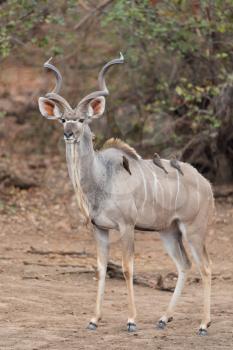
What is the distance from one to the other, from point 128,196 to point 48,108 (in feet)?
2.29

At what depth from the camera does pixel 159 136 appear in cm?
969

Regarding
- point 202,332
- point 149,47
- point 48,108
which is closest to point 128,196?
point 48,108

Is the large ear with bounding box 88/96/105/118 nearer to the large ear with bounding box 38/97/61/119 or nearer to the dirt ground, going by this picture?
the large ear with bounding box 38/97/61/119

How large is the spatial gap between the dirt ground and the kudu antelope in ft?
0.71

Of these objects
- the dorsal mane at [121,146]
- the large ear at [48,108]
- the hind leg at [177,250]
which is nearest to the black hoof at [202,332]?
the hind leg at [177,250]

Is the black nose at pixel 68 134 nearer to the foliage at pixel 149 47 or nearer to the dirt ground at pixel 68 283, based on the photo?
the dirt ground at pixel 68 283

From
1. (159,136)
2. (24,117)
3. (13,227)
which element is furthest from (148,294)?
(24,117)

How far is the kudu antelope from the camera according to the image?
5.12 metres

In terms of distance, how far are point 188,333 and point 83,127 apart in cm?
130

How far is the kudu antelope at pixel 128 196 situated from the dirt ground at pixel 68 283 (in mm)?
215

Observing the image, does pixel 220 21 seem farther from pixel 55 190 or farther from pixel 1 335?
pixel 1 335

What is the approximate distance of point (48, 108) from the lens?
5.28m

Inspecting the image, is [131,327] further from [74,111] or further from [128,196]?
[74,111]

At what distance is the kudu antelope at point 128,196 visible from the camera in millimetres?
5121
